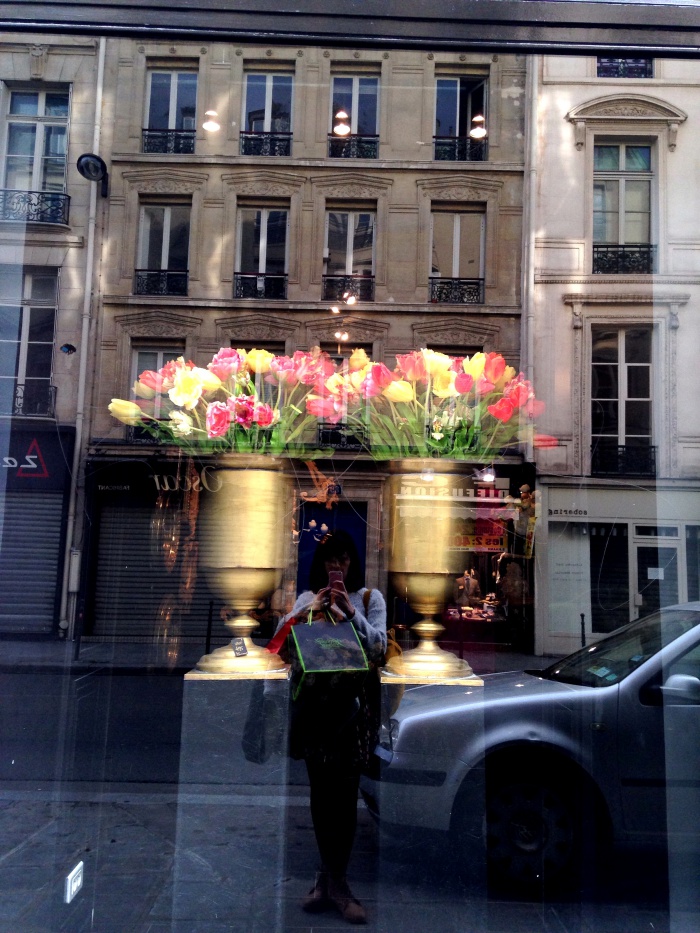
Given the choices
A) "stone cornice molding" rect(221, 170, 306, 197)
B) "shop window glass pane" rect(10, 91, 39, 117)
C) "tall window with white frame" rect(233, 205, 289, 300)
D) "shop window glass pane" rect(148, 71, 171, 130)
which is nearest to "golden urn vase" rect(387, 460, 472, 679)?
"tall window with white frame" rect(233, 205, 289, 300)

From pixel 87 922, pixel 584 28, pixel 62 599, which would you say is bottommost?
pixel 87 922

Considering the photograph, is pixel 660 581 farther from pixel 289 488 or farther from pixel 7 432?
pixel 7 432

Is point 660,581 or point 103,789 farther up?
point 660,581

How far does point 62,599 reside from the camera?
3.78 m

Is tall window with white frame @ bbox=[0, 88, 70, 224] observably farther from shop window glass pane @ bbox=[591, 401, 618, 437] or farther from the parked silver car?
the parked silver car

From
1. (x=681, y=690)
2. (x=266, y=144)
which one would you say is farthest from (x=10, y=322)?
(x=681, y=690)

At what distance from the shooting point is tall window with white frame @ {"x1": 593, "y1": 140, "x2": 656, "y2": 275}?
12.7 feet

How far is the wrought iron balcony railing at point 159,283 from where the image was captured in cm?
387

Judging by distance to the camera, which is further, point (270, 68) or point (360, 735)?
point (270, 68)

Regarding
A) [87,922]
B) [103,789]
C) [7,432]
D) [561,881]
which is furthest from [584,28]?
[87,922]

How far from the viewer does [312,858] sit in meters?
3.76

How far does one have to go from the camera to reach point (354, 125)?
3.95m

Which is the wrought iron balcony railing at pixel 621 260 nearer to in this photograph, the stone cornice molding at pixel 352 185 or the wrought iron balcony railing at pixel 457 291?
the wrought iron balcony railing at pixel 457 291

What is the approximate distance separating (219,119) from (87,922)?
147 inches
